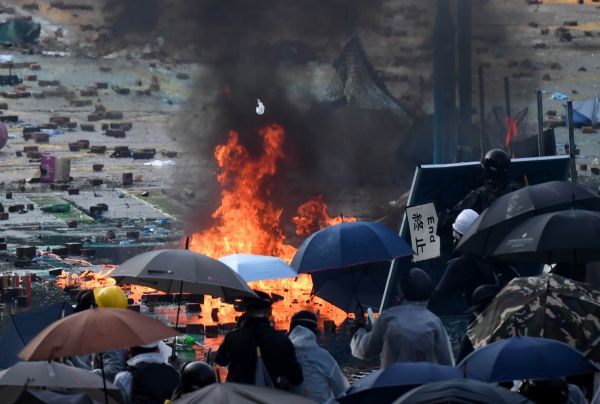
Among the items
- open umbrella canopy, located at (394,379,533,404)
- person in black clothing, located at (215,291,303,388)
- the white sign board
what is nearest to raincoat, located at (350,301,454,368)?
person in black clothing, located at (215,291,303,388)

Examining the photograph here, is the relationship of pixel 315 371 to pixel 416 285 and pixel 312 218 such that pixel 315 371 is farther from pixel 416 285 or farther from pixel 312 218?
pixel 312 218

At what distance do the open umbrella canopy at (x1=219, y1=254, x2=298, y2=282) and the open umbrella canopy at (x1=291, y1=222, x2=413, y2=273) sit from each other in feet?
0.55

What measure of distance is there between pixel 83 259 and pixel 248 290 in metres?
12.6

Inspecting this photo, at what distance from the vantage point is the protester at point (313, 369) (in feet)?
28.7

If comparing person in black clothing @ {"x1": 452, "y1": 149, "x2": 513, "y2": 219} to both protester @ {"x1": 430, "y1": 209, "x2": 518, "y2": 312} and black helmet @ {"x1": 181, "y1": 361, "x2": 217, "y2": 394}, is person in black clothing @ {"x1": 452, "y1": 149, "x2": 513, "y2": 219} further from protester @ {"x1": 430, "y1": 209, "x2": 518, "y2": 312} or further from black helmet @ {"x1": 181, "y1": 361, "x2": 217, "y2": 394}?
black helmet @ {"x1": 181, "y1": 361, "x2": 217, "y2": 394}

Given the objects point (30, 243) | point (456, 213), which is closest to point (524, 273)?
point (456, 213)

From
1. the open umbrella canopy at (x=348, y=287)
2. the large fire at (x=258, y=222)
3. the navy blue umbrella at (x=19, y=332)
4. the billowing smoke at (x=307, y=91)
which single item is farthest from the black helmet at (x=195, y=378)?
the billowing smoke at (x=307, y=91)

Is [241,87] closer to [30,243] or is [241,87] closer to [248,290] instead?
[30,243]

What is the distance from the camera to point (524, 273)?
13.3m

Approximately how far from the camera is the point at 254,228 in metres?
21.0

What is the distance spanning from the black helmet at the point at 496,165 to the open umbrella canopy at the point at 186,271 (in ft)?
8.82

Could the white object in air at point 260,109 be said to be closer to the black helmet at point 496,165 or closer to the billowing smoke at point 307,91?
the billowing smoke at point 307,91

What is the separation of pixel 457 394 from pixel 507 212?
4794mm

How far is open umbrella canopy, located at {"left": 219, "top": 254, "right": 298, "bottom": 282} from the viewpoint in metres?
10.9
